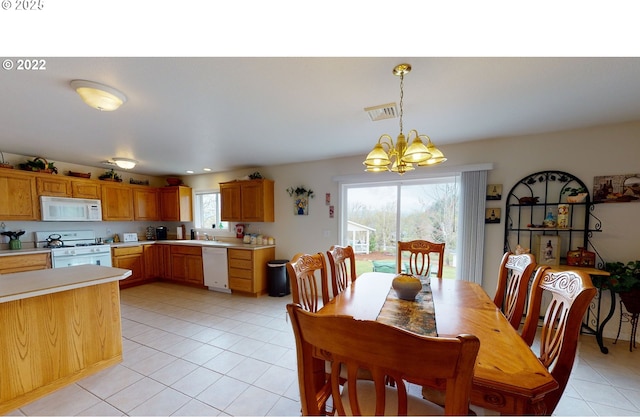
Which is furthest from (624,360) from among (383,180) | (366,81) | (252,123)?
(252,123)

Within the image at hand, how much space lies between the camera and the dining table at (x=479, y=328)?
2.69ft

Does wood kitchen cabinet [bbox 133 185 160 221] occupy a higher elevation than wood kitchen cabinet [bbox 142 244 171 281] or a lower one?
higher

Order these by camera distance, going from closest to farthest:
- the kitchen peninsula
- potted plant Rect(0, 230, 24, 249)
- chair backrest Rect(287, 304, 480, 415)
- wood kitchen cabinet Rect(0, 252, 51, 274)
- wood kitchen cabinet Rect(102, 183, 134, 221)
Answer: chair backrest Rect(287, 304, 480, 415) < the kitchen peninsula < wood kitchen cabinet Rect(0, 252, 51, 274) < potted plant Rect(0, 230, 24, 249) < wood kitchen cabinet Rect(102, 183, 134, 221)

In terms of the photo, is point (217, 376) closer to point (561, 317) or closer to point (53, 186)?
point (561, 317)

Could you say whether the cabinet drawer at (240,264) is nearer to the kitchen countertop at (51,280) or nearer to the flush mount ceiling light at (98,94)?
the kitchen countertop at (51,280)

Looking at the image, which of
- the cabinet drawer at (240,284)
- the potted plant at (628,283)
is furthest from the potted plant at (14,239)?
the potted plant at (628,283)

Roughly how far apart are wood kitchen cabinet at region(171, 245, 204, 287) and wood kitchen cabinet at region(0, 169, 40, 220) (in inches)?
77.7

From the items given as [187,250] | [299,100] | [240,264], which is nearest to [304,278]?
[299,100]

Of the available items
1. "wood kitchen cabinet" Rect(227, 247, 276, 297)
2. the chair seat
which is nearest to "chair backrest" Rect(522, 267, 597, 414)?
the chair seat

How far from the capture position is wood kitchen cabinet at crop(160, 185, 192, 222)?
505cm

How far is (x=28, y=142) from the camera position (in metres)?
2.94

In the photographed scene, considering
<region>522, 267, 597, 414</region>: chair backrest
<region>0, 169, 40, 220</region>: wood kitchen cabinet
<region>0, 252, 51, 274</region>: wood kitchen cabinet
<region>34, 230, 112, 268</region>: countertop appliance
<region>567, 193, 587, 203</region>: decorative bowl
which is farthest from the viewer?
<region>34, 230, 112, 268</region>: countertop appliance

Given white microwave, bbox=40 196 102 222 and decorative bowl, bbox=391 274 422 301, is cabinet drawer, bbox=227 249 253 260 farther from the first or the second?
decorative bowl, bbox=391 274 422 301
